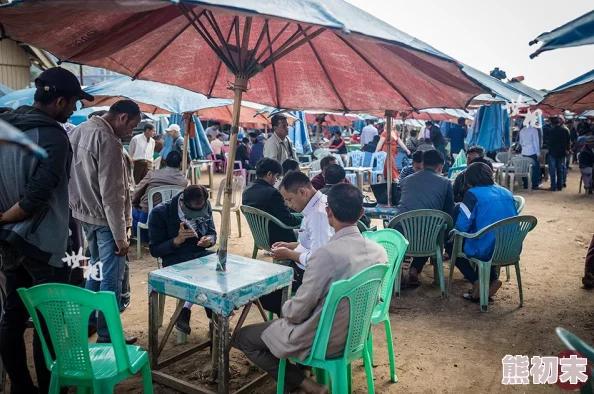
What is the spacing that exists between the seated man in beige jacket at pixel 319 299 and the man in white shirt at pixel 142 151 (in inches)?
288

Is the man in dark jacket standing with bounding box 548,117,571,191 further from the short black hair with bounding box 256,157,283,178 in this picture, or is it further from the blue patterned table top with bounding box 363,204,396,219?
the short black hair with bounding box 256,157,283,178

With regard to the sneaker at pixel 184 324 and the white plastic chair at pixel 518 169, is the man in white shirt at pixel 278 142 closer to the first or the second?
the sneaker at pixel 184 324

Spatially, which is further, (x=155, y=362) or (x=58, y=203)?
(x=155, y=362)

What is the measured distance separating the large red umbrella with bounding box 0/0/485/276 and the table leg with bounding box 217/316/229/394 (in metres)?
0.57

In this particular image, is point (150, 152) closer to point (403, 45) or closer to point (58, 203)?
point (58, 203)

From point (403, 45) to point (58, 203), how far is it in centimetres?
214

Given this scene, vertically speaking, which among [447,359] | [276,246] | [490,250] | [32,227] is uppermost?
[32,227]

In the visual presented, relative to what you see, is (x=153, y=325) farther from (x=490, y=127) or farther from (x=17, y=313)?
(x=490, y=127)

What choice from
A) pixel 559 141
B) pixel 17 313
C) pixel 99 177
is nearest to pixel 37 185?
pixel 17 313

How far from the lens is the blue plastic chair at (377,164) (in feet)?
42.5

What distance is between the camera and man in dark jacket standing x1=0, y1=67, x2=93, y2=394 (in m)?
2.72

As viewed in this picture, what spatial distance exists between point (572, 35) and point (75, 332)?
10.3ft

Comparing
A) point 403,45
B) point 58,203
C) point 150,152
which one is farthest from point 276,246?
point 150,152

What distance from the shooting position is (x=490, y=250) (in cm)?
504
